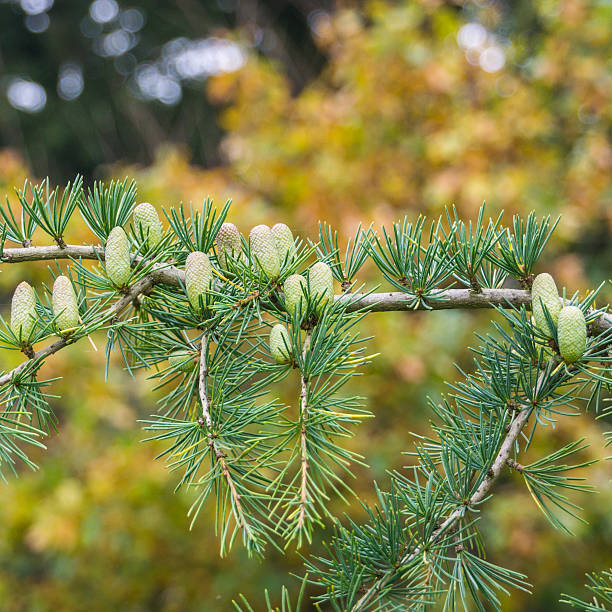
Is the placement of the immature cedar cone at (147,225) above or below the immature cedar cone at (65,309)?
above

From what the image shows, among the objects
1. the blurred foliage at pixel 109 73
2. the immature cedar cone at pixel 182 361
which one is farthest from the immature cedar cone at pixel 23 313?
the blurred foliage at pixel 109 73

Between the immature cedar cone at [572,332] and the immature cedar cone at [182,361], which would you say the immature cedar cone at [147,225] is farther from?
the immature cedar cone at [572,332]

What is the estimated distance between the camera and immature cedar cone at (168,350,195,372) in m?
0.49

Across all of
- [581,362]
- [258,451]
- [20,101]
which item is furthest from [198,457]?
[20,101]

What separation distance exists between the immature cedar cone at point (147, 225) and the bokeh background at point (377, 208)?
1424 mm

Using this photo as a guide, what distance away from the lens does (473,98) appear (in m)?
2.38

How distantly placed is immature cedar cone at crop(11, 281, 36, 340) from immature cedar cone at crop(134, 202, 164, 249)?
10cm

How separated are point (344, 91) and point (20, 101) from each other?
2.80 meters

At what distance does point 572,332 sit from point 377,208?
1.73 m

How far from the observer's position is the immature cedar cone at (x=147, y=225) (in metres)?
0.51

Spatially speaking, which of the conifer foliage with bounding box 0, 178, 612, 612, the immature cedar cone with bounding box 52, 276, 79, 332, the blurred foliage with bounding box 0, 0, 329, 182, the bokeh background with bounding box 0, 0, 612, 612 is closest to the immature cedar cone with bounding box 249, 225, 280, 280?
the conifer foliage with bounding box 0, 178, 612, 612

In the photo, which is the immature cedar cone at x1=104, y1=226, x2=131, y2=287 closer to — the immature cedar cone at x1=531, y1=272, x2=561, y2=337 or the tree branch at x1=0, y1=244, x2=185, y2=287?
the tree branch at x1=0, y1=244, x2=185, y2=287

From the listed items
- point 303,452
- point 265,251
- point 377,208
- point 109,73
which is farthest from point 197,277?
point 109,73

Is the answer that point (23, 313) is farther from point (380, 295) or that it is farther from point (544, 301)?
point (544, 301)
